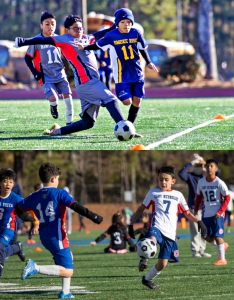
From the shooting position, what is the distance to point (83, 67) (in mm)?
10867

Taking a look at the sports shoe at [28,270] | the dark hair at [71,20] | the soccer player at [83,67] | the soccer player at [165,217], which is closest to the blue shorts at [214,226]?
the soccer player at [83,67]

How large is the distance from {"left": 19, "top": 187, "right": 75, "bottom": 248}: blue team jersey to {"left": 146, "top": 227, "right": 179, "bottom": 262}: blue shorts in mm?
1053

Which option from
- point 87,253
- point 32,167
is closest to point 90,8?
point 32,167

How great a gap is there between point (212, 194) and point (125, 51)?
2.30 meters

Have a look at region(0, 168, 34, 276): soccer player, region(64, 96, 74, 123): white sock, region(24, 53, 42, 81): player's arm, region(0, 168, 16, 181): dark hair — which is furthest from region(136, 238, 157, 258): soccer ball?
region(24, 53, 42, 81): player's arm

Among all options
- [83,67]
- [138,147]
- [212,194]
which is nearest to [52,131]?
[83,67]

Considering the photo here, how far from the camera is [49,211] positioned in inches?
333

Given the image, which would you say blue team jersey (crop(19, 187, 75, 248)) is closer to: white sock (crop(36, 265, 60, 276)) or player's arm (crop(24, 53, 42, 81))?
white sock (crop(36, 265, 60, 276))

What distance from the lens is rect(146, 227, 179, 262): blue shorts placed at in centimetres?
902

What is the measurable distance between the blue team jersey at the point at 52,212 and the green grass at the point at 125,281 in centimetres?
61

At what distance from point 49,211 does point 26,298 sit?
0.86 meters

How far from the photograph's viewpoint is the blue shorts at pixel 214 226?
11.9 meters

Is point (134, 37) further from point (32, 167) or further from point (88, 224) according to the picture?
point (32, 167)

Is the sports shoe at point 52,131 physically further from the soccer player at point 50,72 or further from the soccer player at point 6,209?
the soccer player at point 6,209
